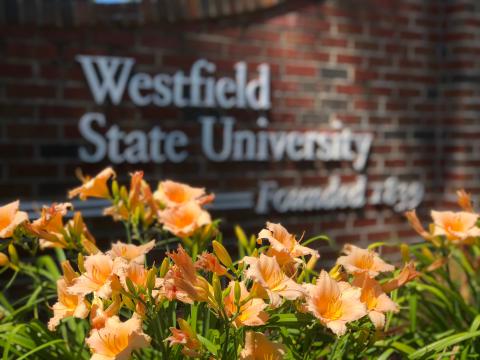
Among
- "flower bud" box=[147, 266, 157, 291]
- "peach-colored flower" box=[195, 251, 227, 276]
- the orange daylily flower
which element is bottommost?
the orange daylily flower

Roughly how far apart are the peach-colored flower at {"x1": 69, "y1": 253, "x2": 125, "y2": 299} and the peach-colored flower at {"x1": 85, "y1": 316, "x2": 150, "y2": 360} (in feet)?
0.21

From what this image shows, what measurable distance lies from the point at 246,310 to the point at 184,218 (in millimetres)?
442

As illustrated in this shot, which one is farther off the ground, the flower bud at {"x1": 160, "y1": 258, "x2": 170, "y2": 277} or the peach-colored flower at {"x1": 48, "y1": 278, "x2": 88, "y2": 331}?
the flower bud at {"x1": 160, "y1": 258, "x2": 170, "y2": 277}

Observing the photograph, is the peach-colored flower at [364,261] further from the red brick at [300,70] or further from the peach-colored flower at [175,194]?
the red brick at [300,70]

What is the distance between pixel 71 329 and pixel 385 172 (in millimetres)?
2203

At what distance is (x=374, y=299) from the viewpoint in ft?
3.61

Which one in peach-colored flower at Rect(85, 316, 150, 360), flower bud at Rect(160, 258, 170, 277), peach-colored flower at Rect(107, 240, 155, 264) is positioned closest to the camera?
peach-colored flower at Rect(85, 316, 150, 360)

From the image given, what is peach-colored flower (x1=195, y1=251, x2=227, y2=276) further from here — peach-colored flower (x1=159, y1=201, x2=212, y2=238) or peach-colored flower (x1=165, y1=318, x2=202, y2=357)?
peach-colored flower (x1=159, y1=201, x2=212, y2=238)

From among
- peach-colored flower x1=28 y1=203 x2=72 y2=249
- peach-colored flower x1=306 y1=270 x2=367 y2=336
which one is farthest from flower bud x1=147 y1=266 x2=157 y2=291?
peach-colored flower x1=28 y1=203 x2=72 y2=249

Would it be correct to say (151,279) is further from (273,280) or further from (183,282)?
(273,280)

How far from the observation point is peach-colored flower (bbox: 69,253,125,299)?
3.41ft

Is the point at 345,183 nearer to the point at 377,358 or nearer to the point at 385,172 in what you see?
the point at 385,172

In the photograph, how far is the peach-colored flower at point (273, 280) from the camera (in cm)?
98

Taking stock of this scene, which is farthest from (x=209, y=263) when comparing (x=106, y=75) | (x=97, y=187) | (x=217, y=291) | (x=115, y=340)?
(x=106, y=75)
